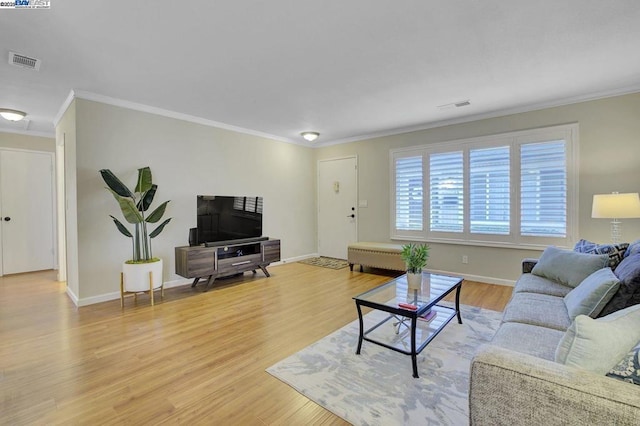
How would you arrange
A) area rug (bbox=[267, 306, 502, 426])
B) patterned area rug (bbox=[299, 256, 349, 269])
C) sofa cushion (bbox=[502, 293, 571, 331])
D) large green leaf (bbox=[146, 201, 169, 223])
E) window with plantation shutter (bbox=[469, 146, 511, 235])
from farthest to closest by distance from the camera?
patterned area rug (bbox=[299, 256, 349, 269]), window with plantation shutter (bbox=[469, 146, 511, 235]), large green leaf (bbox=[146, 201, 169, 223]), sofa cushion (bbox=[502, 293, 571, 331]), area rug (bbox=[267, 306, 502, 426])

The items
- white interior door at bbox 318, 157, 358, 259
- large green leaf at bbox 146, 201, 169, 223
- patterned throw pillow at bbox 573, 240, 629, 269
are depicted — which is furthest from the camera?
white interior door at bbox 318, 157, 358, 259

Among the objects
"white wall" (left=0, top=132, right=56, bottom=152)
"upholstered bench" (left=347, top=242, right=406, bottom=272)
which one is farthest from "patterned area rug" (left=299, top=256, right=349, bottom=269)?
"white wall" (left=0, top=132, right=56, bottom=152)

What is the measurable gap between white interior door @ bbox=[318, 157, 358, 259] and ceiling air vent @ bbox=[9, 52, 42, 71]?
469 centimetres

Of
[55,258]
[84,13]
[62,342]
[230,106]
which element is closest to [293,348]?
[62,342]

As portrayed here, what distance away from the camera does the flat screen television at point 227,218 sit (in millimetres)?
4352

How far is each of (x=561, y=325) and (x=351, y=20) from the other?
99.7 inches

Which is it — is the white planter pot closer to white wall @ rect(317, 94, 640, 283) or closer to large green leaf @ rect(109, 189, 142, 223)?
large green leaf @ rect(109, 189, 142, 223)

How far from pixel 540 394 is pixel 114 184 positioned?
4.17 m

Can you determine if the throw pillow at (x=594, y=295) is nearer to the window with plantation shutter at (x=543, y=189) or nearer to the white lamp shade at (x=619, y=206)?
the white lamp shade at (x=619, y=206)

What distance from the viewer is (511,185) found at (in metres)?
4.27

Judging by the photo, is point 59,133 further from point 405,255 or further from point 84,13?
point 405,255

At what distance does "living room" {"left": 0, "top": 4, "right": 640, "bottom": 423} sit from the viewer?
3.55 metres

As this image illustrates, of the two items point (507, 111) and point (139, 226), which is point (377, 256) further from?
point (139, 226)

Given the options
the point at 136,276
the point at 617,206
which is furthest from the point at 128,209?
the point at 617,206
